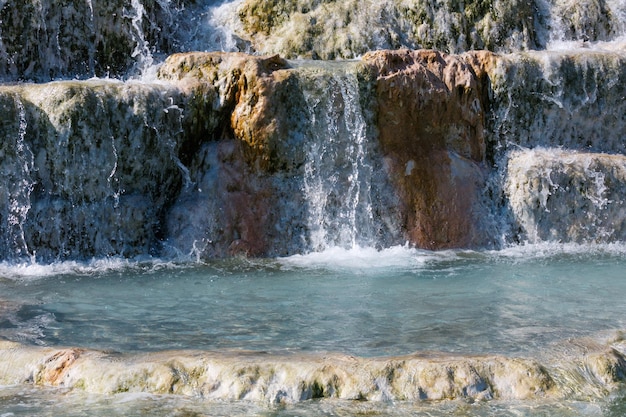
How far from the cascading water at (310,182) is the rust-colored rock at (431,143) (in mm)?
26

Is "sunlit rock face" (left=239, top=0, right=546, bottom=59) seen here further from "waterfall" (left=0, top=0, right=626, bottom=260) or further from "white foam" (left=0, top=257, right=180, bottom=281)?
"white foam" (left=0, top=257, right=180, bottom=281)

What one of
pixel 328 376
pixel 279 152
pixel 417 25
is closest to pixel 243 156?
pixel 279 152

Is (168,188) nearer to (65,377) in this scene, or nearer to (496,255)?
(496,255)

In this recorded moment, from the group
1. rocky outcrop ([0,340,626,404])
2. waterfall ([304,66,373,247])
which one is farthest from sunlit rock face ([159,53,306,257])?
rocky outcrop ([0,340,626,404])

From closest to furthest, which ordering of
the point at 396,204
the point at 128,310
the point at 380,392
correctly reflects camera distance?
the point at 380,392 < the point at 128,310 < the point at 396,204

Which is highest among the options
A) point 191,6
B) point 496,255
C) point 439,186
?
point 191,6

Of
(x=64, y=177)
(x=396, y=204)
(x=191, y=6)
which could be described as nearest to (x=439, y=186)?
(x=396, y=204)

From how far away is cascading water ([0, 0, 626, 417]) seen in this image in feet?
23.0

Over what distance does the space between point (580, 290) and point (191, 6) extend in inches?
321

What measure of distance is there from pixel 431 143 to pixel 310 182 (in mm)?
1569

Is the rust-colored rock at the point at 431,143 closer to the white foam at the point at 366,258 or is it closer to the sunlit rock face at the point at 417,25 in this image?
the white foam at the point at 366,258

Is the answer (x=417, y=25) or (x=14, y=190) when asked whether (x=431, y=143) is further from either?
(x=14, y=190)

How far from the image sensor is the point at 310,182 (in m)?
11.0

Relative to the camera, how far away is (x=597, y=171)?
11352mm
